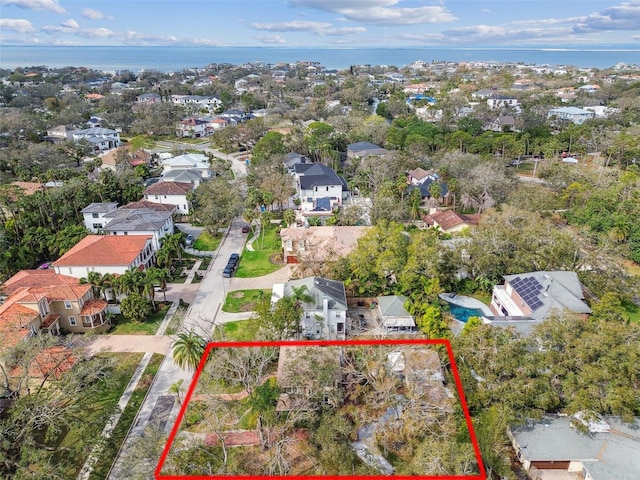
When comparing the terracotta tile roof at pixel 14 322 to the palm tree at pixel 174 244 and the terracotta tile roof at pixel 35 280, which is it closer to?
the terracotta tile roof at pixel 35 280

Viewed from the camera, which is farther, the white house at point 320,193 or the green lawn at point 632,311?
the white house at point 320,193

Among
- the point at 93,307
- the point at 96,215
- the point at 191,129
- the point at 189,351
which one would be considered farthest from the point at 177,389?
the point at 191,129

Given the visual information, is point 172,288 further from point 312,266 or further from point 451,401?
point 451,401

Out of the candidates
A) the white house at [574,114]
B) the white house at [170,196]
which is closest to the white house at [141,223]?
the white house at [170,196]

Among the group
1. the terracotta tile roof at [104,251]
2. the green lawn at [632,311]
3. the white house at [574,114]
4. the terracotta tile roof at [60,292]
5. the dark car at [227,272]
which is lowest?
the dark car at [227,272]

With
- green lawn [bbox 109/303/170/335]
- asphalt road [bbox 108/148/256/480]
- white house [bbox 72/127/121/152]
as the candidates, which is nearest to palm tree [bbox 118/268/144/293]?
green lawn [bbox 109/303/170/335]

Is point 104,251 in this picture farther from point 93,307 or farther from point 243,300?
point 243,300
